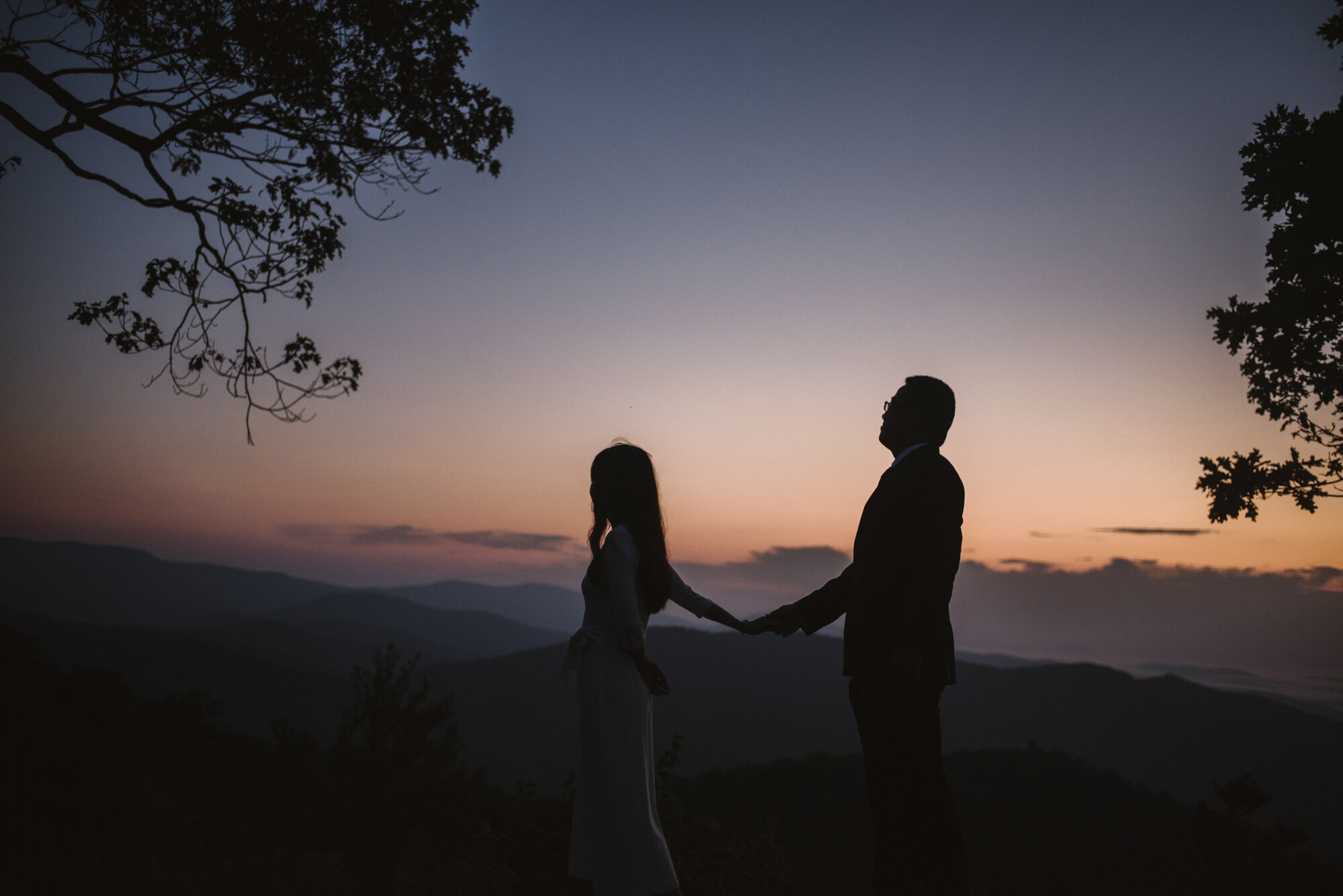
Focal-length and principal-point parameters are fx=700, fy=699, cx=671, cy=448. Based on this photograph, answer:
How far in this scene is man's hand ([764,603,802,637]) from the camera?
14.7 ft

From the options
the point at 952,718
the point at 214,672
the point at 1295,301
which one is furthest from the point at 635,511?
the point at 214,672

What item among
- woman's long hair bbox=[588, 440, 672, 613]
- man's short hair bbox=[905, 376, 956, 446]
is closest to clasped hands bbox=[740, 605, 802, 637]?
woman's long hair bbox=[588, 440, 672, 613]

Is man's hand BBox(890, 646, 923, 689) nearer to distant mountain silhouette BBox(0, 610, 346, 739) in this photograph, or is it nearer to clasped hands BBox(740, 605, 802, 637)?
clasped hands BBox(740, 605, 802, 637)

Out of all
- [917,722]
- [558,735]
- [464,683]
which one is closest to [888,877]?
[917,722]

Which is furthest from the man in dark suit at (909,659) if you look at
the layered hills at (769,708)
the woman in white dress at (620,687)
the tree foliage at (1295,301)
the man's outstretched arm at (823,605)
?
the layered hills at (769,708)

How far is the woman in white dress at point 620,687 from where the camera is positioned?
3.43 m

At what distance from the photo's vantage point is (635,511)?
3.71 meters

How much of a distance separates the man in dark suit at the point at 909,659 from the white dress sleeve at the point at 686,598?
94 centimetres

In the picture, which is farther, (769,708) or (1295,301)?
(769,708)

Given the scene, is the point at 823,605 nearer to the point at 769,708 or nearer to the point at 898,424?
the point at 898,424

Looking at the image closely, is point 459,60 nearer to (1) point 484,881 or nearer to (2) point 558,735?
(1) point 484,881

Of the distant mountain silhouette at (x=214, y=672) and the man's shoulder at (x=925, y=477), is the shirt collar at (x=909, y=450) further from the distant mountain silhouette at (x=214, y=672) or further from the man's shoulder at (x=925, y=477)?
the distant mountain silhouette at (x=214, y=672)

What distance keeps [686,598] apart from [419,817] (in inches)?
1201

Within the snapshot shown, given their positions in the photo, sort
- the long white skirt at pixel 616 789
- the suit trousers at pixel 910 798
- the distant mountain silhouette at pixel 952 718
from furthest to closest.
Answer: the distant mountain silhouette at pixel 952 718, the long white skirt at pixel 616 789, the suit trousers at pixel 910 798
